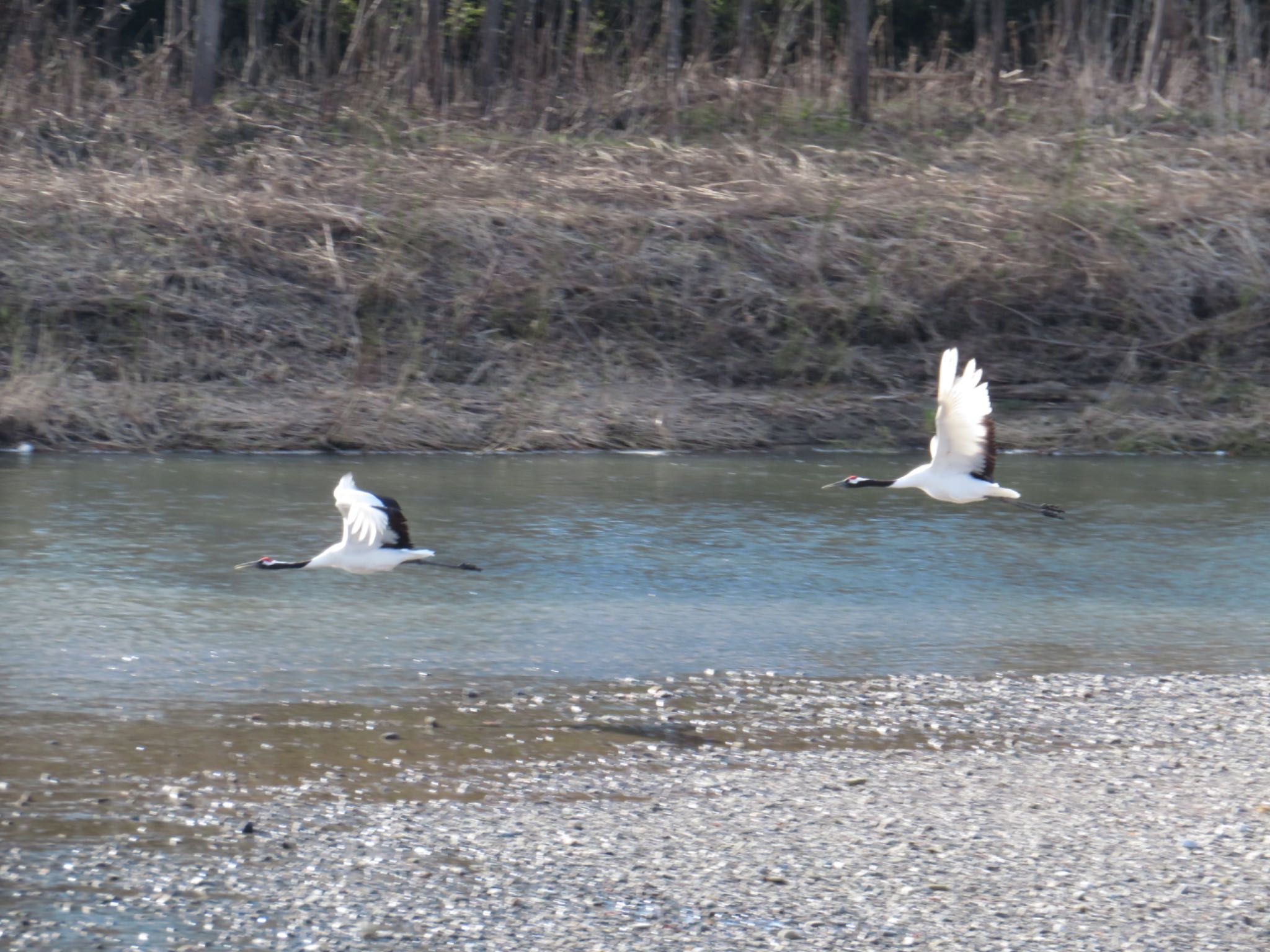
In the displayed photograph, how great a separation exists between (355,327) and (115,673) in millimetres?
8522

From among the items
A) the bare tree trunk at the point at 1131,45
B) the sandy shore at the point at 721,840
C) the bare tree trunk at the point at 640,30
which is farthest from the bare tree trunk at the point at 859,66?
the sandy shore at the point at 721,840

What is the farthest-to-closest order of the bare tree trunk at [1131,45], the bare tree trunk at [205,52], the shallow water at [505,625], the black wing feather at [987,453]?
the bare tree trunk at [1131,45]
the bare tree trunk at [205,52]
the black wing feather at [987,453]
the shallow water at [505,625]

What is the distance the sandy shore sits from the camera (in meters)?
4.23

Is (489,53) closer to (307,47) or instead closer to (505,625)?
(307,47)

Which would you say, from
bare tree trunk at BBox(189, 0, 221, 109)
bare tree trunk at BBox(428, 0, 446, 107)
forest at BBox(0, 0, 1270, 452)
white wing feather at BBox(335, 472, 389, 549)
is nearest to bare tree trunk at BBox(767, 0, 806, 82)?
forest at BBox(0, 0, 1270, 452)

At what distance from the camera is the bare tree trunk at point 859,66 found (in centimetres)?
1897

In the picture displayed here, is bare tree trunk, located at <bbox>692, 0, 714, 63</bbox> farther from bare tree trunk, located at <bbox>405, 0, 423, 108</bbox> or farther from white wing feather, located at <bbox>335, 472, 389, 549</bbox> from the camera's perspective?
white wing feather, located at <bbox>335, 472, 389, 549</bbox>

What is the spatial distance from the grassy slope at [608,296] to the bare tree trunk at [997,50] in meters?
2.33

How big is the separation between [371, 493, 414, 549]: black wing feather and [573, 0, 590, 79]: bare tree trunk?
1334 cm

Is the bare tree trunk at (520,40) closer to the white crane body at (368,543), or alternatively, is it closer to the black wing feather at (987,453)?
the black wing feather at (987,453)

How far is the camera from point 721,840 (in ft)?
16.0

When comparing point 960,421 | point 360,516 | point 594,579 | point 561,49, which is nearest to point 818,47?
point 561,49

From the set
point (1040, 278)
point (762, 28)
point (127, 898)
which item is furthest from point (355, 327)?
point (127, 898)

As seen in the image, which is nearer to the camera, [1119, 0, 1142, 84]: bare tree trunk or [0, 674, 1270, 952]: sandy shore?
[0, 674, 1270, 952]: sandy shore
